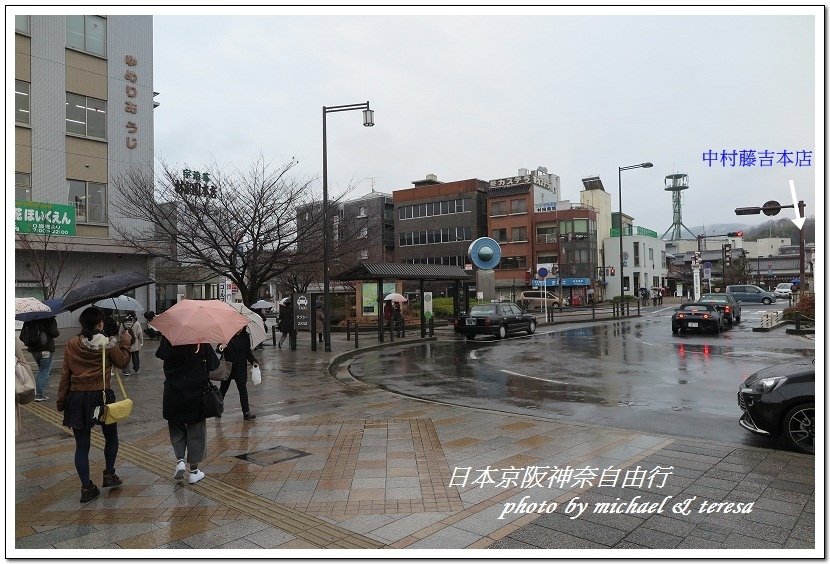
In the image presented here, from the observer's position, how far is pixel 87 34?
79.1ft

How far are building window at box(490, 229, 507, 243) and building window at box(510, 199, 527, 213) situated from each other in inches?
95.1

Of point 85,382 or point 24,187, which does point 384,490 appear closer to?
point 85,382

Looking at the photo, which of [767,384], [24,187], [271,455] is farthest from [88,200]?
[767,384]

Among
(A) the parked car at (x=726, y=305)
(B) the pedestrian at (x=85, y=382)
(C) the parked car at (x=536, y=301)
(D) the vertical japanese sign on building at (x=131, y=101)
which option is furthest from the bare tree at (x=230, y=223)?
(C) the parked car at (x=536, y=301)

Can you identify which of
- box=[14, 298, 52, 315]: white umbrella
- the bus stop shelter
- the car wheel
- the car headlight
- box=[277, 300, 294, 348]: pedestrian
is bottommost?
the car wheel

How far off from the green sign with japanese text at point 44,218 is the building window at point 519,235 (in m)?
46.7

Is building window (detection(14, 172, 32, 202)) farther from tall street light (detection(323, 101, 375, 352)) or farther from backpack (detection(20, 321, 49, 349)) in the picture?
backpack (detection(20, 321, 49, 349))

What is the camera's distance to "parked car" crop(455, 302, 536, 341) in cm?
2345

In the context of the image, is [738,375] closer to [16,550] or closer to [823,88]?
[823,88]

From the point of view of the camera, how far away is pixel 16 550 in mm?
4043

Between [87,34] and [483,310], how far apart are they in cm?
1995

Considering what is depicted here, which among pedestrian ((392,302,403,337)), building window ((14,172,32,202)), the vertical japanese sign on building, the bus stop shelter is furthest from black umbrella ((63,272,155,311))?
the vertical japanese sign on building

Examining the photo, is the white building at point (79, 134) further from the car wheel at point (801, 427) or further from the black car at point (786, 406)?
the car wheel at point (801, 427)

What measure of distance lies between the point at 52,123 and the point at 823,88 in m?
26.1
